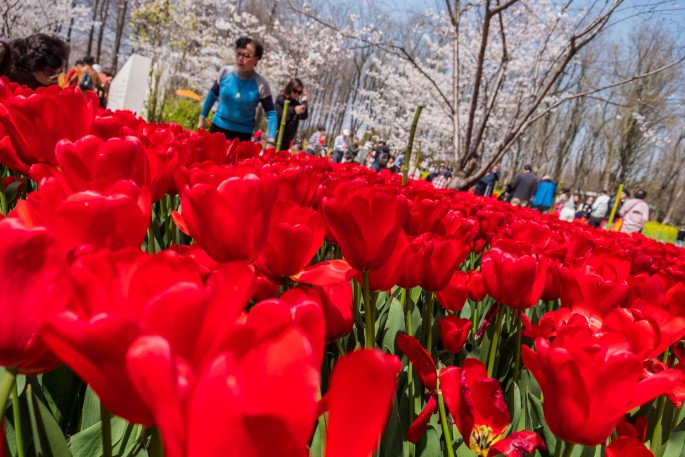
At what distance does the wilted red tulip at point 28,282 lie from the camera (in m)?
0.36

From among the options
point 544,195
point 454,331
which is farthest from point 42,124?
point 544,195

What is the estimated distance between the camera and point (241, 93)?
446cm

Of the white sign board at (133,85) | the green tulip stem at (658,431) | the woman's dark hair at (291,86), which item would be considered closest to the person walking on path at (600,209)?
the woman's dark hair at (291,86)

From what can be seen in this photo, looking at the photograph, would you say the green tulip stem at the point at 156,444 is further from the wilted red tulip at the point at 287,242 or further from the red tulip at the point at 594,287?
the red tulip at the point at 594,287

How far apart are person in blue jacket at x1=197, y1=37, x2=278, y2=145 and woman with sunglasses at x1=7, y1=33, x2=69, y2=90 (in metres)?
1.08

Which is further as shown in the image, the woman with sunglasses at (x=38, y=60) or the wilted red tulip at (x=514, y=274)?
the woman with sunglasses at (x=38, y=60)

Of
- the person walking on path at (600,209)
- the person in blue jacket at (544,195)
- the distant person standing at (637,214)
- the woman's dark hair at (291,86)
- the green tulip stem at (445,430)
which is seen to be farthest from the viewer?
the person walking on path at (600,209)

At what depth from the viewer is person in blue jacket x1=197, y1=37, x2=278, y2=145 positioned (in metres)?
4.41

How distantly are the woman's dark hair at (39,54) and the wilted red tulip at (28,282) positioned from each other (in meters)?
4.23

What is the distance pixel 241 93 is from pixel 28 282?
14.1 ft

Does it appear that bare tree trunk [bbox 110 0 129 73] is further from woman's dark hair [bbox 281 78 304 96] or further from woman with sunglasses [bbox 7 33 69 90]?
woman with sunglasses [bbox 7 33 69 90]

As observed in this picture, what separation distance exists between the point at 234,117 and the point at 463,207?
278 centimetres

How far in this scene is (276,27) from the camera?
95.5 feet

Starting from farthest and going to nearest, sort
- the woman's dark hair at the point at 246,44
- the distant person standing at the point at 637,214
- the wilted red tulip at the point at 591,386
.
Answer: the distant person standing at the point at 637,214, the woman's dark hair at the point at 246,44, the wilted red tulip at the point at 591,386
